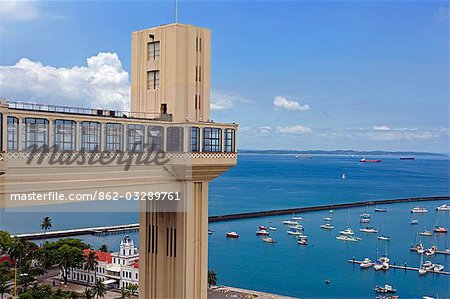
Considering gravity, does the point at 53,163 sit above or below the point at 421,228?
above

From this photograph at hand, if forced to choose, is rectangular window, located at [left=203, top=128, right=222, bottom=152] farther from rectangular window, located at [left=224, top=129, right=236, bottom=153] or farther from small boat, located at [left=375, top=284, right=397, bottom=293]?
small boat, located at [left=375, top=284, right=397, bottom=293]

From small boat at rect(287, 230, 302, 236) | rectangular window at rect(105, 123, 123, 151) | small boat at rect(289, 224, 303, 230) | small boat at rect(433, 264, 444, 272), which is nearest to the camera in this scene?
rectangular window at rect(105, 123, 123, 151)

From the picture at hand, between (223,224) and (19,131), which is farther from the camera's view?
(223,224)

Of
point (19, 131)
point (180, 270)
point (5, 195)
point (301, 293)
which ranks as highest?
point (19, 131)

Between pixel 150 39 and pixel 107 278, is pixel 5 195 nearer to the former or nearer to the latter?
pixel 150 39

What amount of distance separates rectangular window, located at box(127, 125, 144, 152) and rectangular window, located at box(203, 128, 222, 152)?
4.42 ft

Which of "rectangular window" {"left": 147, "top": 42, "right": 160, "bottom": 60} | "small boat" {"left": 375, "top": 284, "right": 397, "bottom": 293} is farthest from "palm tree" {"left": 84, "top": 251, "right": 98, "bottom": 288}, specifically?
"rectangular window" {"left": 147, "top": 42, "right": 160, "bottom": 60}

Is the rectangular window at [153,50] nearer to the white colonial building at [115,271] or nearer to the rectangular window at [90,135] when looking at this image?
the rectangular window at [90,135]

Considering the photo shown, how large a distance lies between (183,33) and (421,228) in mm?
54198

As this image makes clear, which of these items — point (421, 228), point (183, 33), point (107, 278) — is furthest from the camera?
point (421, 228)

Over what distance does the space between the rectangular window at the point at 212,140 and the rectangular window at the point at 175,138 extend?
1.63ft

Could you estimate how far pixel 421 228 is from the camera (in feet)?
191

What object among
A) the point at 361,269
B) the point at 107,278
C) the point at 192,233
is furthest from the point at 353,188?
the point at 192,233

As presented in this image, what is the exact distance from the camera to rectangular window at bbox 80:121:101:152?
8.30 metres
